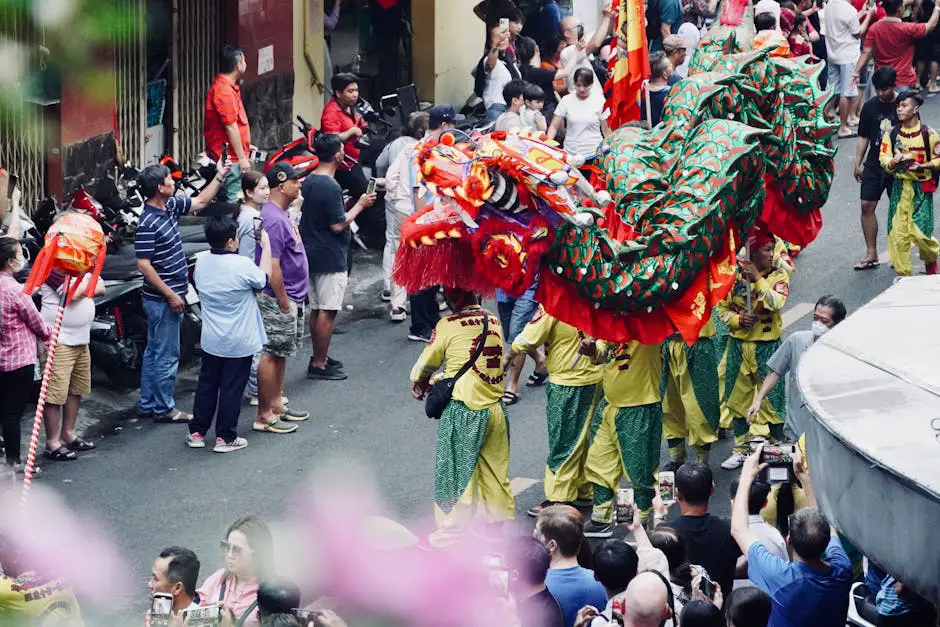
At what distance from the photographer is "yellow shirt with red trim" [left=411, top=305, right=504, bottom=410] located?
23.5 feet

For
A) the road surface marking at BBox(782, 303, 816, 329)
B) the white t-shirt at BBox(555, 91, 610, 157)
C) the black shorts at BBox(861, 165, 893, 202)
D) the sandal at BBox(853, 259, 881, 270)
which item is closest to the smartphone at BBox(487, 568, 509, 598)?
the road surface marking at BBox(782, 303, 816, 329)

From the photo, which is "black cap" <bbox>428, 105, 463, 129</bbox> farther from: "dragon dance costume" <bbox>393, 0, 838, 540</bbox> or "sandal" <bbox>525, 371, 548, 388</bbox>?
"dragon dance costume" <bbox>393, 0, 838, 540</bbox>

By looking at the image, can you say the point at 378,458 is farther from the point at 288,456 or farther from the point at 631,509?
the point at 631,509

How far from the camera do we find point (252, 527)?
17.2 feet

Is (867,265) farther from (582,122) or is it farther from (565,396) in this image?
(565,396)

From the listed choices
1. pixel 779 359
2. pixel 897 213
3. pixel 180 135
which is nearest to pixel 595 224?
pixel 779 359

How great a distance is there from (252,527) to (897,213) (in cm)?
774

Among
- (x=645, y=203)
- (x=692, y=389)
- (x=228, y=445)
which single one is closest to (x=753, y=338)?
(x=692, y=389)

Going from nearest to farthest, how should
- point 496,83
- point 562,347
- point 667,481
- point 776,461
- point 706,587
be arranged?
point 706,587, point 776,461, point 667,481, point 562,347, point 496,83

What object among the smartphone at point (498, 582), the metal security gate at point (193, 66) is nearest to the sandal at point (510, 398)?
the metal security gate at point (193, 66)

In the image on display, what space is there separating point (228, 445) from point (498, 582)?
15.3 ft

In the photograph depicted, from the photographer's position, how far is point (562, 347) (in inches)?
313

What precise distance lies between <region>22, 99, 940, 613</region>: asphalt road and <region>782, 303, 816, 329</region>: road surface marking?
0.42ft

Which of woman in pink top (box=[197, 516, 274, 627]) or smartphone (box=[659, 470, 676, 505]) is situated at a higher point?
woman in pink top (box=[197, 516, 274, 627])
